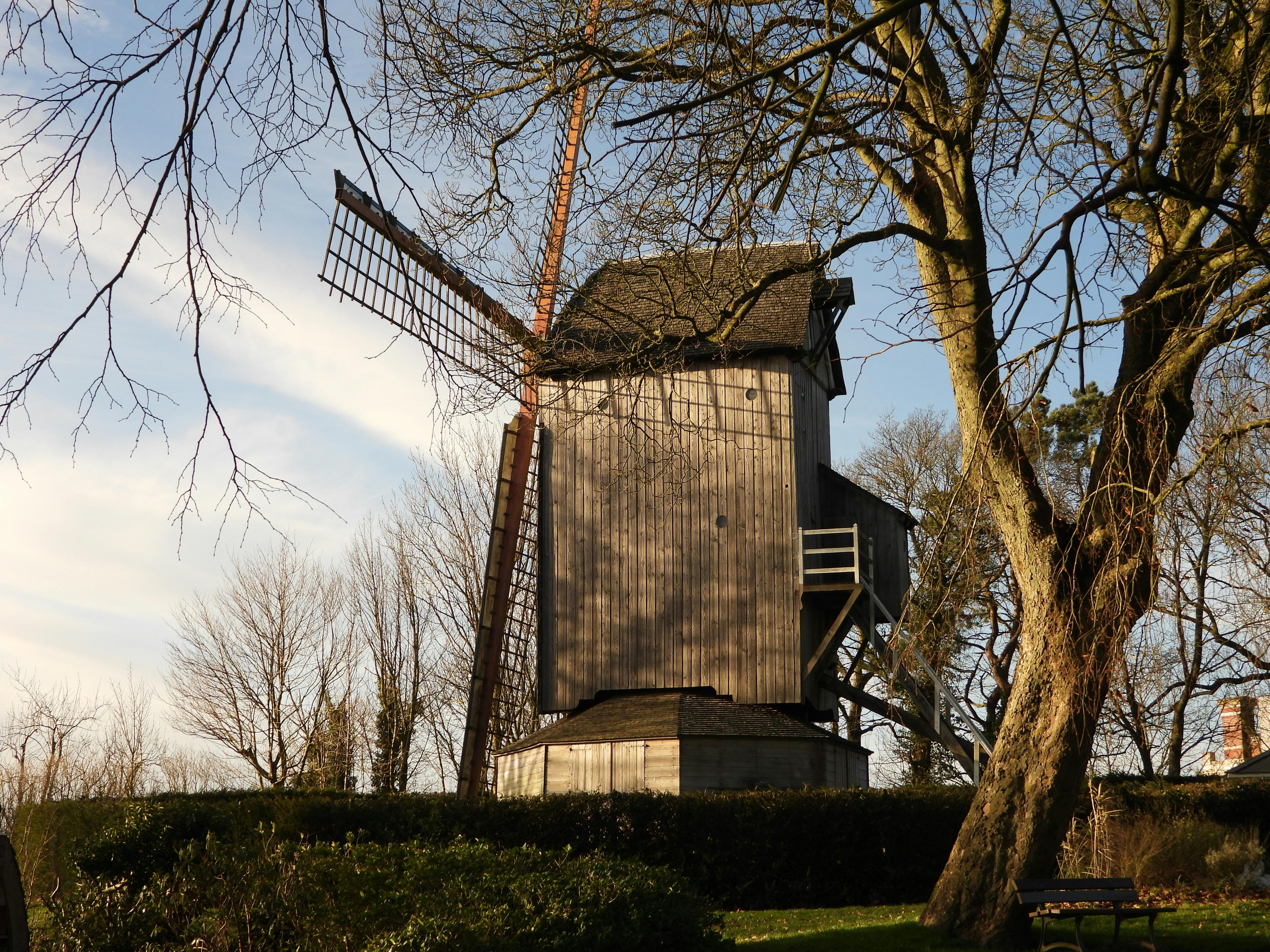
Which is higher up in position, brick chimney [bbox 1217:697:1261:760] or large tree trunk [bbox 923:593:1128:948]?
brick chimney [bbox 1217:697:1261:760]

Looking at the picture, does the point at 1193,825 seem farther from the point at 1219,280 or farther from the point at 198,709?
the point at 198,709

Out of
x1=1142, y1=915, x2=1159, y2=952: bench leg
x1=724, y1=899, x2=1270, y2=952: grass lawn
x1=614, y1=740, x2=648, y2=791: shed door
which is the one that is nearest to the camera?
x1=1142, y1=915, x2=1159, y2=952: bench leg

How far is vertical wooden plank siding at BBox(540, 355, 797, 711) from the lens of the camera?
17.0 m

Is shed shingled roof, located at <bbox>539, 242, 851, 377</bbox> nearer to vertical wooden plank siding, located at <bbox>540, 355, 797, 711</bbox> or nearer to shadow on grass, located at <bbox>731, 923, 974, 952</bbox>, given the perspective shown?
shadow on grass, located at <bbox>731, 923, 974, 952</bbox>

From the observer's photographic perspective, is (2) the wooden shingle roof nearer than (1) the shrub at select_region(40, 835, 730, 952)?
No

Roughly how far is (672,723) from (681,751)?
Answer: 45 centimetres

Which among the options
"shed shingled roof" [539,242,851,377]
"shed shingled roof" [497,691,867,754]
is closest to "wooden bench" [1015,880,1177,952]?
"shed shingled roof" [539,242,851,377]

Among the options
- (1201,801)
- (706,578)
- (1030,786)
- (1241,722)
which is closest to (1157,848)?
(1201,801)

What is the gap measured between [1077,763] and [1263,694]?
1896cm

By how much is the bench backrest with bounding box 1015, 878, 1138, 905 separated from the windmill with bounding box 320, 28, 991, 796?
7063 mm

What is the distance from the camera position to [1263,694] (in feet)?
80.2

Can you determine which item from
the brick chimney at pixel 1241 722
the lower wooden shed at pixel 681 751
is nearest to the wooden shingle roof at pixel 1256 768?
the brick chimney at pixel 1241 722

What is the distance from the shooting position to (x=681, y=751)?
15.6 m

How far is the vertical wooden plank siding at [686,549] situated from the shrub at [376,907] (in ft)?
30.2
